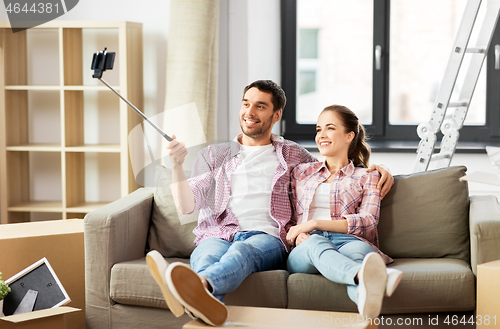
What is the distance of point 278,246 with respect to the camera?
75.2 inches

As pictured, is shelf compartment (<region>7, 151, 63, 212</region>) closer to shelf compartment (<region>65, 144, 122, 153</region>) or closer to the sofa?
shelf compartment (<region>65, 144, 122, 153</region>)

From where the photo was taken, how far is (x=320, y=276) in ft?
5.80

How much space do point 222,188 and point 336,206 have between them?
440mm

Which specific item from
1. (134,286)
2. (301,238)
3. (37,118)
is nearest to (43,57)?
(37,118)

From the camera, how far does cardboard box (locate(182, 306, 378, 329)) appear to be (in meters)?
1.41

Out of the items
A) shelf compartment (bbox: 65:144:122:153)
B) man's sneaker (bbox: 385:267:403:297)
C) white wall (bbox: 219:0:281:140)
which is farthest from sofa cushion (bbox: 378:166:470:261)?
shelf compartment (bbox: 65:144:122:153)

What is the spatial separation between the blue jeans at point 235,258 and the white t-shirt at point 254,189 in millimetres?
62

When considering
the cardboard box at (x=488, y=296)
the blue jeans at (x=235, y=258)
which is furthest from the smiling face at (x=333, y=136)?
the cardboard box at (x=488, y=296)

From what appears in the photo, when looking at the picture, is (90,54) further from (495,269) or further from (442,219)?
(495,269)

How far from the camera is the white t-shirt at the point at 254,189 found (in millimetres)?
2002

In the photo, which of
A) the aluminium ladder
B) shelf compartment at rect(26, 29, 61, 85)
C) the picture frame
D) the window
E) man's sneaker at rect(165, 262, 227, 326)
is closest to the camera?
man's sneaker at rect(165, 262, 227, 326)

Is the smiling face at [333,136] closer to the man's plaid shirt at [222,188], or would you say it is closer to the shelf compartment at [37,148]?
the man's plaid shirt at [222,188]

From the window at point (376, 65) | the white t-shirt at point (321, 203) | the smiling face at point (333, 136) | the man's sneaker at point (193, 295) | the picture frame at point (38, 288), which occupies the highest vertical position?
the window at point (376, 65)

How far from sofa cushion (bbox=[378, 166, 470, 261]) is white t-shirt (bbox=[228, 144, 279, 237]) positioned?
449 millimetres
